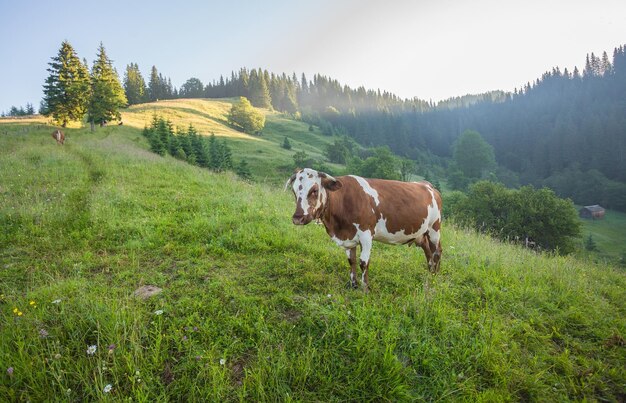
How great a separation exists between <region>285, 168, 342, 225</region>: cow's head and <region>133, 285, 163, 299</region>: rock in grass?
8.90 ft

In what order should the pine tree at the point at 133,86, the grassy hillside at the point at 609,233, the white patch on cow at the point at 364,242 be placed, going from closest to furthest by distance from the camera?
the white patch on cow at the point at 364,242 → the grassy hillside at the point at 609,233 → the pine tree at the point at 133,86

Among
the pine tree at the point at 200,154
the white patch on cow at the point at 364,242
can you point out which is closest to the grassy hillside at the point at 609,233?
the white patch on cow at the point at 364,242

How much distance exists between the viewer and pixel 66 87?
118ft

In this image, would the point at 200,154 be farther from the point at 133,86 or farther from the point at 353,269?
the point at 133,86

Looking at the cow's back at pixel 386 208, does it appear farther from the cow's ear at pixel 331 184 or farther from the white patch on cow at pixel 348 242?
the cow's ear at pixel 331 184

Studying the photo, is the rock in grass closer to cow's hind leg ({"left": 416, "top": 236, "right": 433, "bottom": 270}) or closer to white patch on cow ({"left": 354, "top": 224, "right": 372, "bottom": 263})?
white patch on cow ({"left": 354, "top": 224, "right": 372, "bottom": 263})

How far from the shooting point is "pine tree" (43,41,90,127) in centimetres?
3612

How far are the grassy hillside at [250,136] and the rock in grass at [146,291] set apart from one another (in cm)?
2669

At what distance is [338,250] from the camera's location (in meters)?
7.34

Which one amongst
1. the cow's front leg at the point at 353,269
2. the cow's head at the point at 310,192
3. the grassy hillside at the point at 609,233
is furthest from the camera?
the grassy hillside at the point at 609,233

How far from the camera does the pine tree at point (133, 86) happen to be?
8681 cm

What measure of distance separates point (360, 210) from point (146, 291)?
4.10 metres

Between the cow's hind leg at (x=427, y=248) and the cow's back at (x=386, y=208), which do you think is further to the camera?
the cow's hind leg at (x=427, y=248)

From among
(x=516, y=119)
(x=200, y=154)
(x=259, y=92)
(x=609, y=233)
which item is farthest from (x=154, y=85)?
(x=516, y=119)
